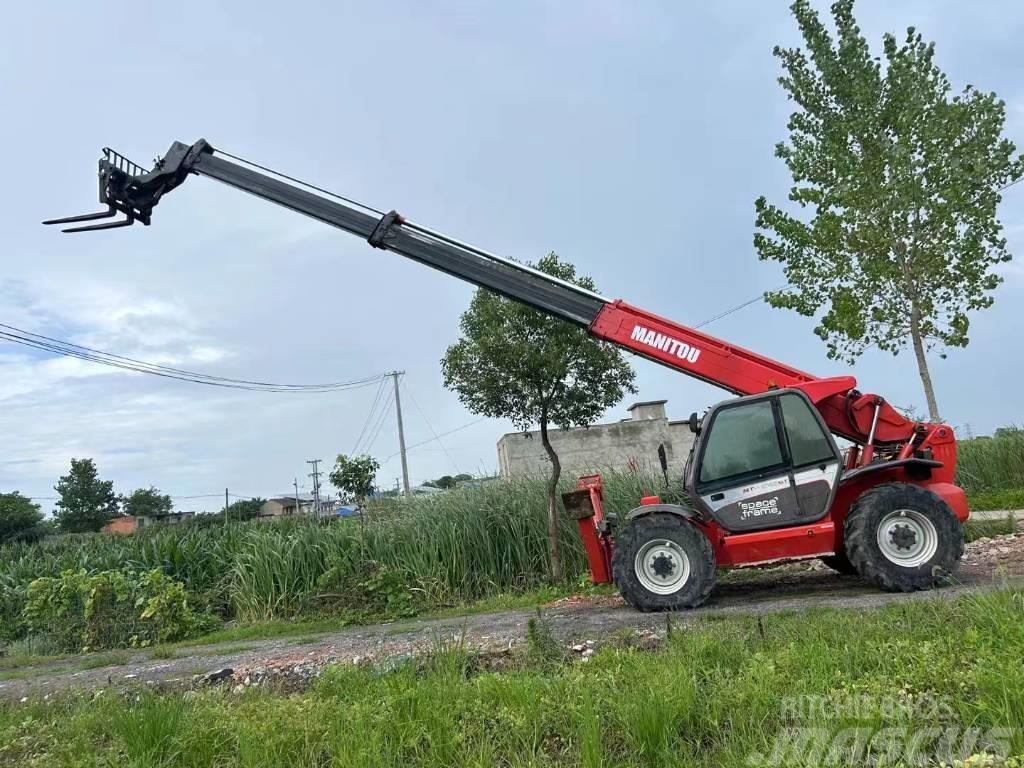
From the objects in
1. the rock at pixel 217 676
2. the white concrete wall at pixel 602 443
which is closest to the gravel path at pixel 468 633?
the rock at pixel 217 676

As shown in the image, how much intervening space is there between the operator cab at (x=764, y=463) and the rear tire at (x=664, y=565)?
42 cm

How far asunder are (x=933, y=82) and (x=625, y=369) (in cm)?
826

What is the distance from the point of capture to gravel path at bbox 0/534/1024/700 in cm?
622

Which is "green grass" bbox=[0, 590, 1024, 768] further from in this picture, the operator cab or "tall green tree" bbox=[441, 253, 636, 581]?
"tall green tree" bbox=[441, 253, 636, 581]

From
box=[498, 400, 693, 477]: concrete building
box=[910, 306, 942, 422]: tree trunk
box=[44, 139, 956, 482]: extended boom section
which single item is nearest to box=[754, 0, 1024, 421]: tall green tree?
box=[910, 306, 942, 422]: tree trunk

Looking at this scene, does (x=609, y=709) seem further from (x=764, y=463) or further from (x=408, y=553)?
(x=408, y=553)

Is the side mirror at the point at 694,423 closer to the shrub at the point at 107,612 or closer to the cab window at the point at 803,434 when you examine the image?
the cab window at the point at 803,434

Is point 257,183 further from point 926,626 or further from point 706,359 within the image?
point 926,626

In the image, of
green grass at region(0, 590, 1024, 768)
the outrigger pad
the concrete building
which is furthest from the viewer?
the concrete building

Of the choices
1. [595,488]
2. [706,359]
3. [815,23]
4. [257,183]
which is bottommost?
[595,488]

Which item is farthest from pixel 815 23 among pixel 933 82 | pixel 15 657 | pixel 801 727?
pixel 15 657

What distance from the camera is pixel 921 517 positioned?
7.04 m

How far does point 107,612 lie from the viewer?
1040cm

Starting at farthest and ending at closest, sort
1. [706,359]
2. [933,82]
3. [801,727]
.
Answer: [933,82] → [706,359] → [801,727]
